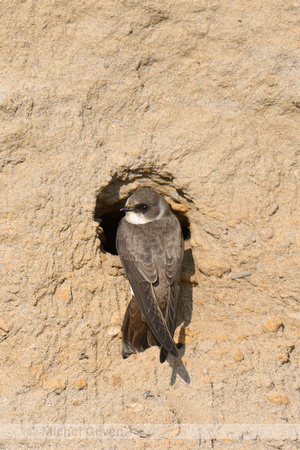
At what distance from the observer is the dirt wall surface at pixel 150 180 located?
8.59 feet

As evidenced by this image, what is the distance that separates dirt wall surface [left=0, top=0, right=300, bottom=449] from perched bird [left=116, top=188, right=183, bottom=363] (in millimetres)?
98

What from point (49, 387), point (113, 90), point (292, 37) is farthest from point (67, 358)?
point (292, 37)

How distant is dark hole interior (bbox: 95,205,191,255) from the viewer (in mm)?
3482

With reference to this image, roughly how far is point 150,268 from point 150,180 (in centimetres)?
55

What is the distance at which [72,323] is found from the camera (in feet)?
8.95

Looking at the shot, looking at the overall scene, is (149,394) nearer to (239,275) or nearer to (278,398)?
(278,398)

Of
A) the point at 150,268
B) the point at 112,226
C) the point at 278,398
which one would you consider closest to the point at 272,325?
the point at 278,398

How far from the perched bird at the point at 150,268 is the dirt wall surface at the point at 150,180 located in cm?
10

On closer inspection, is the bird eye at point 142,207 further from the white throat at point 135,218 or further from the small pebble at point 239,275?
the small pebble at point 239,275

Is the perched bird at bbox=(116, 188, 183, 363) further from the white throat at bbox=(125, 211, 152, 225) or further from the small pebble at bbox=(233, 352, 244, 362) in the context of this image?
the small pebble at bbox=(233, 352, 244, 362)

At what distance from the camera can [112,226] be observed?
13.1 ft

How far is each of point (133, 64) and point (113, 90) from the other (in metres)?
0.18

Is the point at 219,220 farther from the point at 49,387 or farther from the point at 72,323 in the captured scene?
the point at 49,387

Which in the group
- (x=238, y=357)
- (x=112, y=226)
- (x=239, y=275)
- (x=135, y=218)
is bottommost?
(x=112, y=226)
